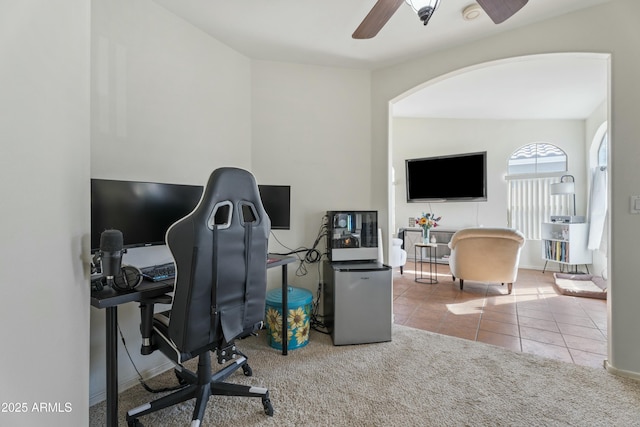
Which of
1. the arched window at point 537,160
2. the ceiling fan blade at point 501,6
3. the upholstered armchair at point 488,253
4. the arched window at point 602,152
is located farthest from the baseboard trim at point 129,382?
the arched window at point 602,152

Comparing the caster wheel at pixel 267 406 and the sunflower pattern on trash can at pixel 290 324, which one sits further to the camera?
the sunflower pattern on trash can at pixel 290 324

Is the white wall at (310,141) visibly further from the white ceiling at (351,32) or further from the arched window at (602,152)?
the arched window at (602,152)

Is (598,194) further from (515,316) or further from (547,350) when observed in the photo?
(547,350)

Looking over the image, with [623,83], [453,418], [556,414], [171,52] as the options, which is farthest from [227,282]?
[623,83]

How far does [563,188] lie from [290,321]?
5041 mm

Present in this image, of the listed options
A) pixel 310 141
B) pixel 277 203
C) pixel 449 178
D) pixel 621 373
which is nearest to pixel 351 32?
pixel 310 141

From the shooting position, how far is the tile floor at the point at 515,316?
2379 mm

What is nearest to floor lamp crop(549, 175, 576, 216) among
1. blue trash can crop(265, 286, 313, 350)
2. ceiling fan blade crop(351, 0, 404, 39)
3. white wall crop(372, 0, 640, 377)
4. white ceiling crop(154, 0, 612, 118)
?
white ceiling crop(154, 0, 612, 118)

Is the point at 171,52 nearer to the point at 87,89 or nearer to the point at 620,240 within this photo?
the point at 87,89

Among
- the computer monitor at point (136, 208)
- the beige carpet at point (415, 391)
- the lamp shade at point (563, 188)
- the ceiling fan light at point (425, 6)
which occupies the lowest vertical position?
the beige carpet at point (415, 391)

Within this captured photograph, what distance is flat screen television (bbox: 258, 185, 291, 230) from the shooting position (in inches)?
94.6

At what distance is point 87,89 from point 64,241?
0.62m

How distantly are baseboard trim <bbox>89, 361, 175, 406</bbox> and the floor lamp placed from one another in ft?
19.4

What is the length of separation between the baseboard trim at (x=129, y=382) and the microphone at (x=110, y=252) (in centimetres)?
93
